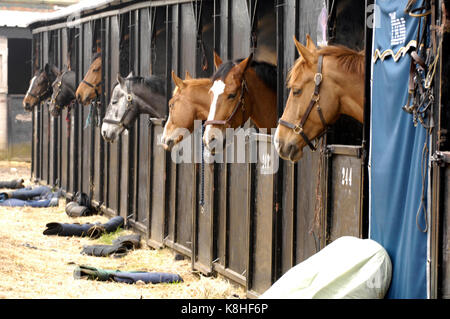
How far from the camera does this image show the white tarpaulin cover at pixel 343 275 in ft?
16.3

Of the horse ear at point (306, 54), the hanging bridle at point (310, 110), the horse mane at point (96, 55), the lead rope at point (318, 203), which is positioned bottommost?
the lead rope at point (318, 203)

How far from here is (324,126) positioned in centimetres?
590

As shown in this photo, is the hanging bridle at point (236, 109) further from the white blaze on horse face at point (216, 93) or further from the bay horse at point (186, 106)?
the bay horse at point (186, 106)

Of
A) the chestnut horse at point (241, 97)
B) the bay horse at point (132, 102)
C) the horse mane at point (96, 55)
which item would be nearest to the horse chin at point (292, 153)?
the chestnut horse at point (241, 97)

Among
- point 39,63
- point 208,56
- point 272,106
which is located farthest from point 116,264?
point 39,63

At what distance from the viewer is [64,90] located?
16.0 metres

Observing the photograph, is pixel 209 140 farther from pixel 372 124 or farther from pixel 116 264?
pixel 116 264

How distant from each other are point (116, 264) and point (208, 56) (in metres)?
2.88

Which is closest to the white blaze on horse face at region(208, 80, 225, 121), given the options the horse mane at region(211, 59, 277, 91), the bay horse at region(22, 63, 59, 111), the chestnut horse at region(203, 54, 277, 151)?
the chestnut horse at region(203, 54, 277, 151)

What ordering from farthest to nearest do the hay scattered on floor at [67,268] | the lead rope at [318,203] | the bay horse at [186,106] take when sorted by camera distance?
1. the bay horse at [186,106]
2. the hay scattered on floor at [67,268]
3. the lead rope at [318,203]

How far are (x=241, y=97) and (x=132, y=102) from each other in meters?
4.04

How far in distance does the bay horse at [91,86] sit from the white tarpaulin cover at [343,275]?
931 centimetres

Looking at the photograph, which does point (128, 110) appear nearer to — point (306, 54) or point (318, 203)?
point (318, 203)

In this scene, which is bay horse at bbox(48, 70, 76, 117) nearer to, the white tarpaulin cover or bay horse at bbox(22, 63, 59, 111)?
bay horse at bbox(22, 63, 59, 111)
